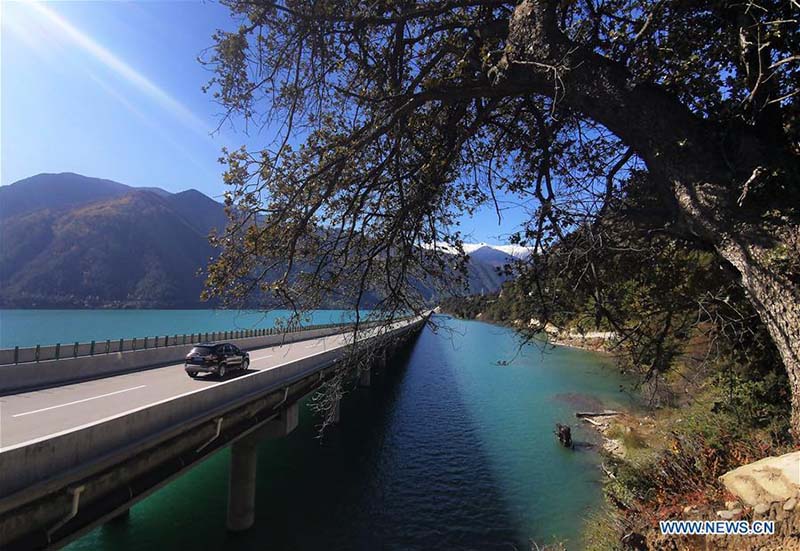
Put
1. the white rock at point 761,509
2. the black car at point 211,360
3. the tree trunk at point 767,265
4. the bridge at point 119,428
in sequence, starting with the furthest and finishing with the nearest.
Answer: the black car at point 211,360
the bridge at point 119,428
the white rock at point 761,509
the tree trunk at point 767,265

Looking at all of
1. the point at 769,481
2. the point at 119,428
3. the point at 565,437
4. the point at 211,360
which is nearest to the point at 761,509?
the point at 769,481

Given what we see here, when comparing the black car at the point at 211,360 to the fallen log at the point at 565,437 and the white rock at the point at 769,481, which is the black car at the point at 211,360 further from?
the white rock at the point at 769,481

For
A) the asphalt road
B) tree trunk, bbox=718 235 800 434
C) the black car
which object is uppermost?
tree trunk, bbox=718 235 800 434

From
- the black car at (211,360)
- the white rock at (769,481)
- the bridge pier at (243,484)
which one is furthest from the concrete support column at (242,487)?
the white rock at (769,481)

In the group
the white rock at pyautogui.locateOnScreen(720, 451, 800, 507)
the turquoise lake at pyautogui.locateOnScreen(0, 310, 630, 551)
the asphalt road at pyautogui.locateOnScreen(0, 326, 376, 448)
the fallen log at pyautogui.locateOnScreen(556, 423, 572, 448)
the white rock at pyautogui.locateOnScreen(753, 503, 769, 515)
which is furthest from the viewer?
the fallen log at pyautogui.locateOnScreen(556, 423, 572, 448)

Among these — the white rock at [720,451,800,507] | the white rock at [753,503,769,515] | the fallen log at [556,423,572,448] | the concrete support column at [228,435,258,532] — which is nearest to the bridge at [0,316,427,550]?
the concrete support column at [228,435,258,532]

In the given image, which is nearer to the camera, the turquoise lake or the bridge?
the bridge

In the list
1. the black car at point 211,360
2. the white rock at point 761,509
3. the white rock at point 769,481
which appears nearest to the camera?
the white rock at point 769,481

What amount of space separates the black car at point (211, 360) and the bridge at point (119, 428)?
21.0 inches

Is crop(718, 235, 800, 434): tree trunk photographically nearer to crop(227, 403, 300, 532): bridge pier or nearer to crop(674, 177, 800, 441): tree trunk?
crop(674, 177, 800, 441): tree trunk

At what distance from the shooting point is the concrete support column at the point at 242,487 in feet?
44.8

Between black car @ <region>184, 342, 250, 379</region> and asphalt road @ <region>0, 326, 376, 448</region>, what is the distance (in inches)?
13.3

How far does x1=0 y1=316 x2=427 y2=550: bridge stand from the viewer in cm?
659

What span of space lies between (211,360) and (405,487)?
9677 mm
